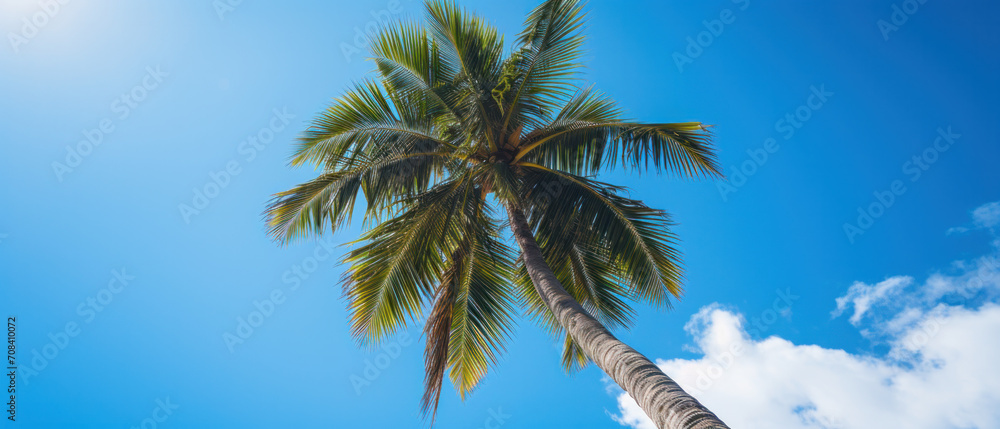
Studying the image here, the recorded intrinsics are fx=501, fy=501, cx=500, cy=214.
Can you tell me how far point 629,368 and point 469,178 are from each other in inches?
149

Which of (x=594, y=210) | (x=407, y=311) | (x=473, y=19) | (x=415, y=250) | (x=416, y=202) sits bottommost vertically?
(x=407, y=311)

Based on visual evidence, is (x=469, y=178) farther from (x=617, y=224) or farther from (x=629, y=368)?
(x=629, y=368)

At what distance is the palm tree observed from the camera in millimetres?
6727

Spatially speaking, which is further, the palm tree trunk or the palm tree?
the palm tree

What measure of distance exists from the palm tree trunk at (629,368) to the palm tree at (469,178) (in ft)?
2.18

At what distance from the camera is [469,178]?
23.1ft

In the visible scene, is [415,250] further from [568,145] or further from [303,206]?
[568,145]

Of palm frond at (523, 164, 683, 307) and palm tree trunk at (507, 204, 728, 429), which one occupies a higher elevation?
palm frond at (523, 164, 683, 307)

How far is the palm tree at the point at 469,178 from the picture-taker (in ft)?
22.1

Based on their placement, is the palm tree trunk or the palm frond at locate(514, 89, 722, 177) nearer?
the palm tree trunk

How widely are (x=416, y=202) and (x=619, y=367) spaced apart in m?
3.88

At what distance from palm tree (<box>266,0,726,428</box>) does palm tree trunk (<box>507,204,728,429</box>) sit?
0.67 metres

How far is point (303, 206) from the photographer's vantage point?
6.99 m

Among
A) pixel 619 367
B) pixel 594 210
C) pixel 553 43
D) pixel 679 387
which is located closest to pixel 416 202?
pixel 594 210
